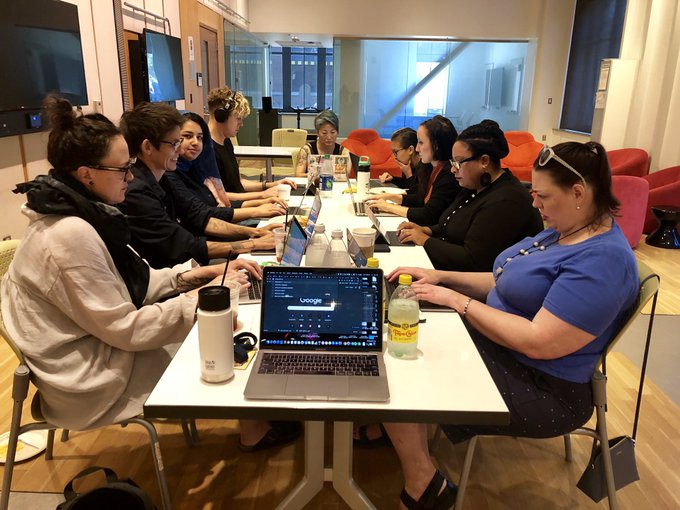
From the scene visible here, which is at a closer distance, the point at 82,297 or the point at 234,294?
the point at 82,297

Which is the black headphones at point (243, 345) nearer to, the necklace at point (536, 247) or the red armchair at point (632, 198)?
the necklace at point (536, 247)

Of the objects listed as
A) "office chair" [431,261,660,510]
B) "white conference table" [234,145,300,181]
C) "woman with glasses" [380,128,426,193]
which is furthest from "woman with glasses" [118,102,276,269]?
"white conference table" [234,145,300,181]

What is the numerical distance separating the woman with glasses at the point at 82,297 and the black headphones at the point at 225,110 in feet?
6.35

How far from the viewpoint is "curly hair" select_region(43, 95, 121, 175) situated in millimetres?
1619

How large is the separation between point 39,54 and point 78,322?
300 centimetres

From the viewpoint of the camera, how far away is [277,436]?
226 centimetres

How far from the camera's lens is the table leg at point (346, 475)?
1.65m

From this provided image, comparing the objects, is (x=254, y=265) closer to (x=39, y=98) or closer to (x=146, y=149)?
(x=146, y=149)

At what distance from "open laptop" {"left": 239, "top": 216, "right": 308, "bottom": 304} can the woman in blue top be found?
1.54ft

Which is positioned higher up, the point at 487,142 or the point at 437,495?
the point at 487,142

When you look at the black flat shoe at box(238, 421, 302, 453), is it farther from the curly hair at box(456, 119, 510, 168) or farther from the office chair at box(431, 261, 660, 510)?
the curly hair at box(456, 119, 510, 168)

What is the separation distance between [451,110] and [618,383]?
741 cm

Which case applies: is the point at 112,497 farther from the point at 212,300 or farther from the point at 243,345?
the point at 212,300

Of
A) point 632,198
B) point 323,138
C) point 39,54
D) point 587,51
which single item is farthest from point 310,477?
point 587,51
